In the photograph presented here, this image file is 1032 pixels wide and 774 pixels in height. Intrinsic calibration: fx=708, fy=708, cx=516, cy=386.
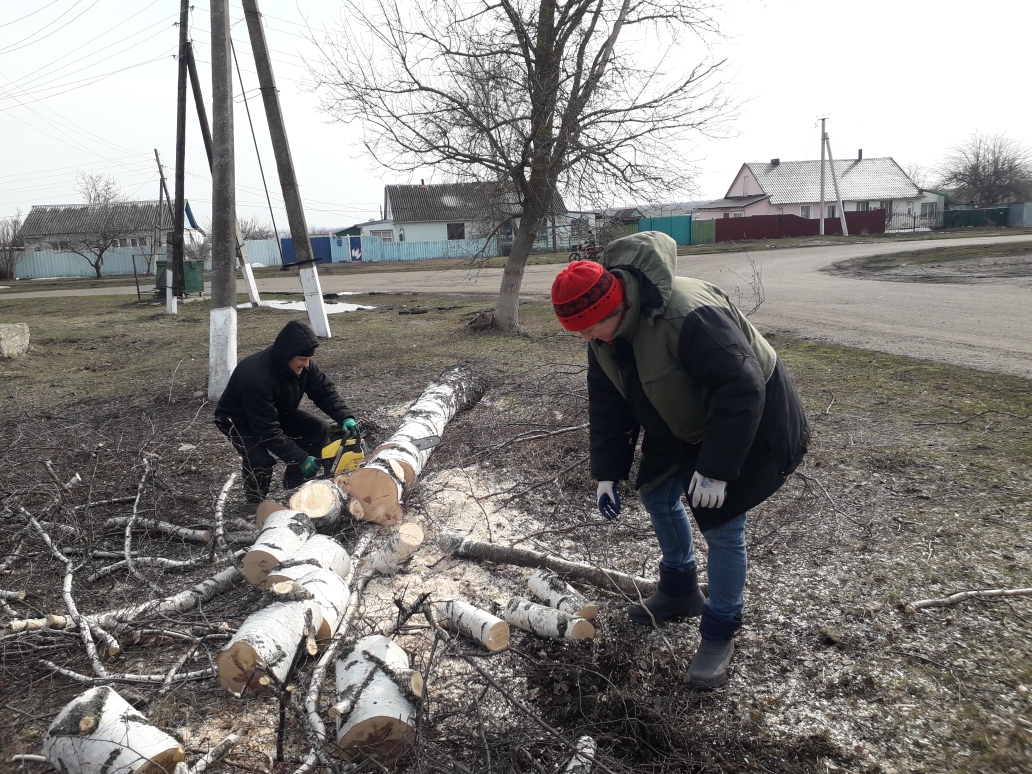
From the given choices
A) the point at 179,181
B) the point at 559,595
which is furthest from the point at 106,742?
the point at 179,181

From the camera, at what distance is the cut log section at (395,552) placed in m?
3.52

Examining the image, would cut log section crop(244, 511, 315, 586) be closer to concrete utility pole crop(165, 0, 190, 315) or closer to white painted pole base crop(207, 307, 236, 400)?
white painted pole base crop(207, 307, 236, 400)

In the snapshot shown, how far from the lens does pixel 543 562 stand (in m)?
3.39

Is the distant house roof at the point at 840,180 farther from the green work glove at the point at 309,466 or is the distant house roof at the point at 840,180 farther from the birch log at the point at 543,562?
the birch log at the point at 543,562

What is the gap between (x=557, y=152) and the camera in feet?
30.7

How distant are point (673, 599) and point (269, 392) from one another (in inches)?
109

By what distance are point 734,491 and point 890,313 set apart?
33.6ft

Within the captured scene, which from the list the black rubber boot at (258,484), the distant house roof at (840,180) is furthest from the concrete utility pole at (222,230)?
the distant house roof at (840,180)

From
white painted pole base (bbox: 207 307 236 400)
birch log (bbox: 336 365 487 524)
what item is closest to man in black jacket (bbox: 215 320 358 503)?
birch log (bbox: 336 365 487 524)

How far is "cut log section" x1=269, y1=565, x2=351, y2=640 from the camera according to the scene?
2.83 metres

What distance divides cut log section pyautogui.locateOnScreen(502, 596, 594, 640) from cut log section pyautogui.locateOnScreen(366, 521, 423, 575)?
71 centimetres

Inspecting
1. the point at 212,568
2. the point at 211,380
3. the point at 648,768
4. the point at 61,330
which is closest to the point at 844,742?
the point at 648,768

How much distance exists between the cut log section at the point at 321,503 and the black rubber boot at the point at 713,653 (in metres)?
2.07

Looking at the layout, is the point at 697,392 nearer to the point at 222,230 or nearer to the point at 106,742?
the point at 106,742
